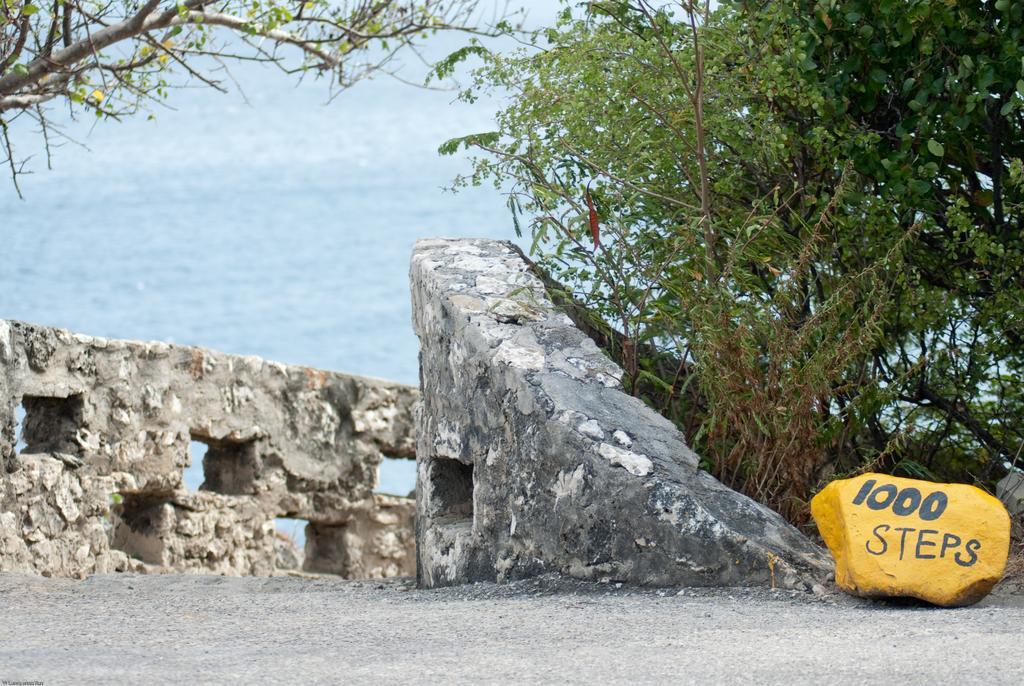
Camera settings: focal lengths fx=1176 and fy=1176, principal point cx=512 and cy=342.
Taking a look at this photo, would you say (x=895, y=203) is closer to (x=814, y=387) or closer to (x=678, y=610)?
(x=814, y=387)

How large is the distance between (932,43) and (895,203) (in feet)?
1.90

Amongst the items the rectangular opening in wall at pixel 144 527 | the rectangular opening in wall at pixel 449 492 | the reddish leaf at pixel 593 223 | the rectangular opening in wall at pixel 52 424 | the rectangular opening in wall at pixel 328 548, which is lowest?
the rectangular opening in wall at pixel 328 548

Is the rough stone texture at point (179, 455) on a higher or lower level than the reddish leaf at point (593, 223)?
lower

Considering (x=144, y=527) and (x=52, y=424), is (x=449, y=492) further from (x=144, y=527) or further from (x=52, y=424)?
(x=144, y=527)

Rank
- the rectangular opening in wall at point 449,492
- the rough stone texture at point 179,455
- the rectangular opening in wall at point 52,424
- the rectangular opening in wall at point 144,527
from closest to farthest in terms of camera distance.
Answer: the rectangular opening in wall at point 449,492 < the rough stone texture at point 179,455 < the rectangular opening in wall at point 52,424 < the rectangular opening in wall at point 144,527

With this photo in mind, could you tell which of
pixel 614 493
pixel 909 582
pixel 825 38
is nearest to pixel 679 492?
pixel 614 493

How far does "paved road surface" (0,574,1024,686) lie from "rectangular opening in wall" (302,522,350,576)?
3.26 metres

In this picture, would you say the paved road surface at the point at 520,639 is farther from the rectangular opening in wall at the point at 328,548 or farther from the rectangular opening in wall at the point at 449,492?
the rectangular opening in wall at the point at 328,548

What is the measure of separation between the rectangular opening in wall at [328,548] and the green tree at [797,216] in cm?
307

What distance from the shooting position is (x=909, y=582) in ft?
10.3

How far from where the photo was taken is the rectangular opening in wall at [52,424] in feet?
17.2

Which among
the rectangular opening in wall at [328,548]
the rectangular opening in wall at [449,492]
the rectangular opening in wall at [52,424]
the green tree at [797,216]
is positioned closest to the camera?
the green tree at [797,216]

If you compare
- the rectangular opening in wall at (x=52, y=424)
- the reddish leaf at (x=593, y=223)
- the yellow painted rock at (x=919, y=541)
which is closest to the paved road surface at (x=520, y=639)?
the yellow painted rock at (x=919, y=541)

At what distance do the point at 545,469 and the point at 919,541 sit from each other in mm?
1105
